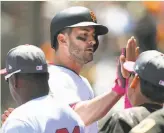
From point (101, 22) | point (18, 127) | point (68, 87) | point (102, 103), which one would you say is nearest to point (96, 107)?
point (102, 103)

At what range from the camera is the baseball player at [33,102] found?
3.03 m

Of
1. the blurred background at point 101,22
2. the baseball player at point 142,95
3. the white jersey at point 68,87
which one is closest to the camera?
the baseball player at point 142,95

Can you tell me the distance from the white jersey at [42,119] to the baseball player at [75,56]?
2.29ft

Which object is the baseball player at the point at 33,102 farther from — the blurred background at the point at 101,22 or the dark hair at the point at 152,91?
the blurred background at the point at 101,22

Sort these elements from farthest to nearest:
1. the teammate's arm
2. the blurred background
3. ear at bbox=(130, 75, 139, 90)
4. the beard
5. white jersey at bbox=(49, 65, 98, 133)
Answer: the blurred background < the beard < white jersey at bbox=(49, 65, 98, 133) < the teammate's arm < ear at bbox=(130, 75, 139, 90)

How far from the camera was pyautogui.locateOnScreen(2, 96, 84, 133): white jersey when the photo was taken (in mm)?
3002

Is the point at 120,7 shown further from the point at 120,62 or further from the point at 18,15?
the point at 120,62

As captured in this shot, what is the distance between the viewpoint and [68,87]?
4.08 m

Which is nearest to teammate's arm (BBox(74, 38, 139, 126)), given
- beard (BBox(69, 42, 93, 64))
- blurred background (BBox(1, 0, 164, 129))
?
beard (BBox(69, 42, 93, 64))

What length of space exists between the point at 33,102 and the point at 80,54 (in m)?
1.11

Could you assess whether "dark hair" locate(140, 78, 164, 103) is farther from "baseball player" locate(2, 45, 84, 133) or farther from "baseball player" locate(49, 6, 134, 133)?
"baseball player" locate(49, 6, 134, 133)

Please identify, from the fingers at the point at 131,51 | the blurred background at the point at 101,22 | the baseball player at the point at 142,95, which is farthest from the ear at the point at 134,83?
the blurred background at the point at 101,22

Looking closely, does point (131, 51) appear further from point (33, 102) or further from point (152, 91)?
point (33, 102)

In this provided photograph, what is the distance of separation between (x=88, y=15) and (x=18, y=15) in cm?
435
